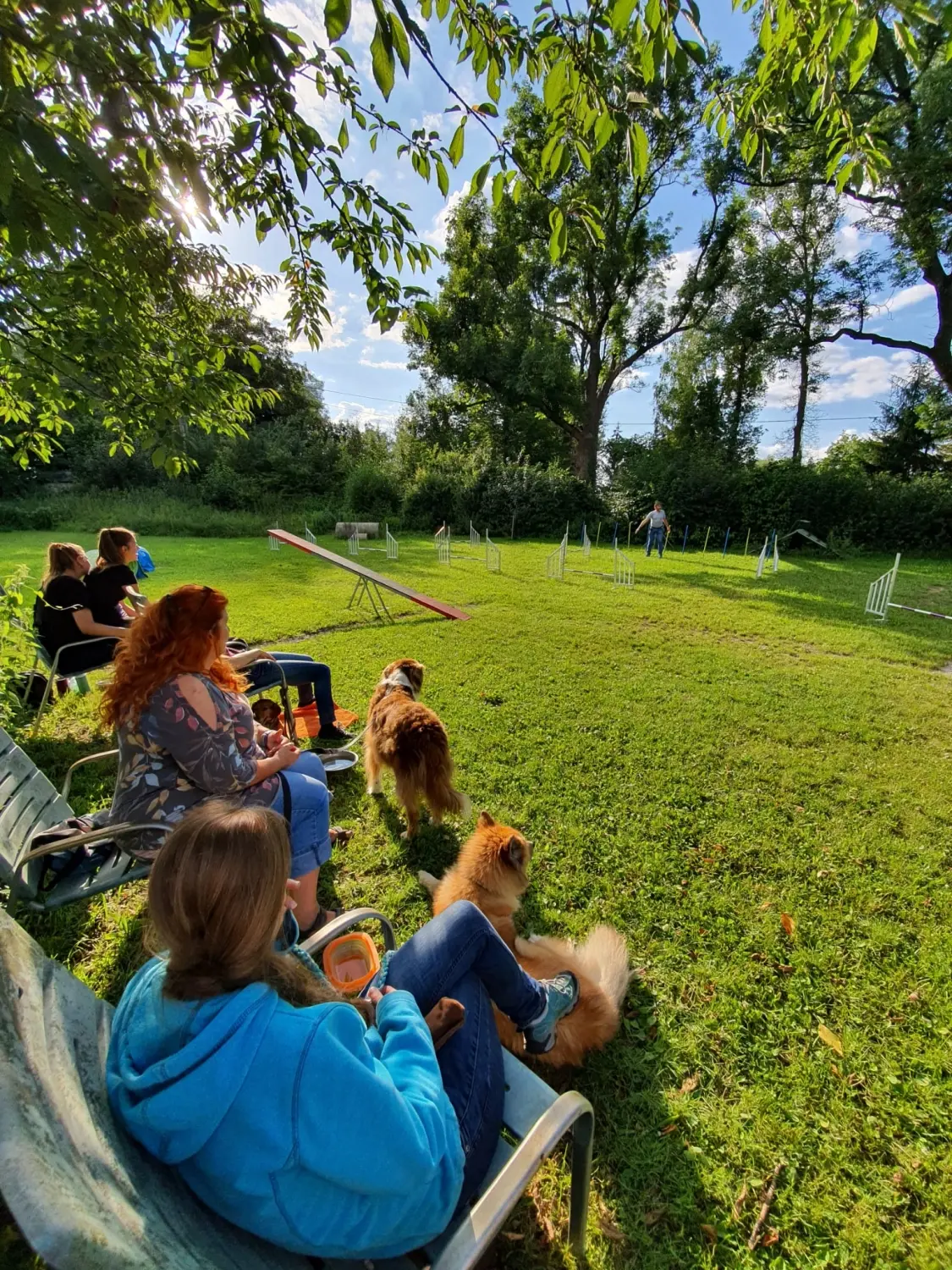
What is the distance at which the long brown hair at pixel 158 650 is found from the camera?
2.26 metres

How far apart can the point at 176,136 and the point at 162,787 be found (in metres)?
2.48

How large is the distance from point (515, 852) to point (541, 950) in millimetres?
422

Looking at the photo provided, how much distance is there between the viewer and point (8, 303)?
259 centimetres

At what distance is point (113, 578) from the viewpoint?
448 centimetres

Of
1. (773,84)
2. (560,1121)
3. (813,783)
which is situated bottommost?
(813,783)

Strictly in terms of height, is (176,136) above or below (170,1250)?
above

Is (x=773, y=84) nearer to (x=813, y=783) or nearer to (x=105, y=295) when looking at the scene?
(x=105, y=295)

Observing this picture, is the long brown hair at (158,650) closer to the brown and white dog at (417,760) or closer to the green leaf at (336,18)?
the brown and white dog at (417,760)

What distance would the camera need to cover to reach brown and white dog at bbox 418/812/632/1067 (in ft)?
6.86

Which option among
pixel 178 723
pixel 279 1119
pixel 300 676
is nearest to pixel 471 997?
pixel 279 1119

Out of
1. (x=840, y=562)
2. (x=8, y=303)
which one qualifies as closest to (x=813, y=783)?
(x=8, y=303)

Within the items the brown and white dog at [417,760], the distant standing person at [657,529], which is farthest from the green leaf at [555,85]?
the distant standing person at [657,529]

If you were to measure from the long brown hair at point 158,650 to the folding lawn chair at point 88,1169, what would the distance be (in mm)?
1284

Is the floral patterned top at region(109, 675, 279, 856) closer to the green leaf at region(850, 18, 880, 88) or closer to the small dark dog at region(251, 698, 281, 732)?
the small dark dog at region(251, 698, 281, 732)
